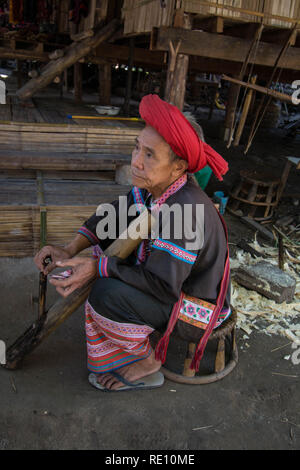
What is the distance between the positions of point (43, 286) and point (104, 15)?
16.4ft

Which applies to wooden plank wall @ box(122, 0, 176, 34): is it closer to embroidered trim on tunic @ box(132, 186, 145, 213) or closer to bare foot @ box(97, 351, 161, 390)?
embroidered trim on tunic @ box(132, 186, 145, 213)

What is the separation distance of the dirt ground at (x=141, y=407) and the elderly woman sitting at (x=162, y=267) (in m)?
0.23

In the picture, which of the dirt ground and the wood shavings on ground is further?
the wood shavings on ground

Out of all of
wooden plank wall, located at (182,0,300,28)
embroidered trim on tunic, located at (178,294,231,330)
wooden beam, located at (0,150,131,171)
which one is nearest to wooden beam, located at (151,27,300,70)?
wooden plank wall, located at (182,0,300,28)

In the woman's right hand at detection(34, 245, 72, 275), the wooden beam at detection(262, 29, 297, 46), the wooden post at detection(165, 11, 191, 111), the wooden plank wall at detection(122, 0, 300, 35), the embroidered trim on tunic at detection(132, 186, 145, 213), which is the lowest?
the woman's right hand at detection(34, 245, 72, 275)

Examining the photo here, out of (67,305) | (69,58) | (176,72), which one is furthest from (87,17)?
(67,305)

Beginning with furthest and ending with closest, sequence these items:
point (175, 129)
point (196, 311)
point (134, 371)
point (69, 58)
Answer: point (69, 58), point (134, 371), point (196, 311), point (175, 129)

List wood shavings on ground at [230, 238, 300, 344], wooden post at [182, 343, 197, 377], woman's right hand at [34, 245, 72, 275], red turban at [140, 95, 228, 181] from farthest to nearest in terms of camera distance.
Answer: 1. wood shavings on ground at [230, 238, 300, 344]
2. wooden post at [182, 343, 197, 377]
3. woman's right hand at [34, 245, 72, 275]
4. red turban at [140, 95, 228, 181]

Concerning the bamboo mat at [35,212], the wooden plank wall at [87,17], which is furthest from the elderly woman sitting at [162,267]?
the wooden plank wall at [87,17]

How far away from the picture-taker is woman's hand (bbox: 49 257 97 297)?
1906 mm

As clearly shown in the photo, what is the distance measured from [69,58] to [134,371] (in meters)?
4.80

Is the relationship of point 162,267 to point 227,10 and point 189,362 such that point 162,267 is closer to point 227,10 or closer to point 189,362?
point 189,362

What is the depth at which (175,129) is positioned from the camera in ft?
5.92

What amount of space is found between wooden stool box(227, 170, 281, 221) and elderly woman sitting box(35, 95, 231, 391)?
397 centimetres
